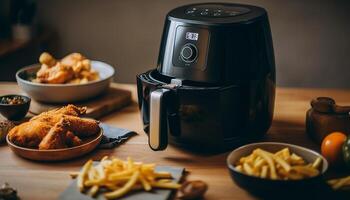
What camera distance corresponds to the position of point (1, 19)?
2.75 meters

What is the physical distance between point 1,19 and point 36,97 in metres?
1.07

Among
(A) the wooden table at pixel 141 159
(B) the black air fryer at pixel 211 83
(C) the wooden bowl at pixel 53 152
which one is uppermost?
(B) the black air fryer at pixel 211 83

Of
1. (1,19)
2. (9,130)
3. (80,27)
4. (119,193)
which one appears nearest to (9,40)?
(1,19)

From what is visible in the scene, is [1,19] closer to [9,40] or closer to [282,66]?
[9,40]

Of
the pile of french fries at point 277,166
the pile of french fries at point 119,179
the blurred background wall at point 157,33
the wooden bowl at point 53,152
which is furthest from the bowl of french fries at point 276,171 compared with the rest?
the blurred background wall at point 157,33

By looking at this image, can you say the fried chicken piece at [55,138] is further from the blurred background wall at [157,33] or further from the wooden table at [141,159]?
the blurred background wall at [157,33]

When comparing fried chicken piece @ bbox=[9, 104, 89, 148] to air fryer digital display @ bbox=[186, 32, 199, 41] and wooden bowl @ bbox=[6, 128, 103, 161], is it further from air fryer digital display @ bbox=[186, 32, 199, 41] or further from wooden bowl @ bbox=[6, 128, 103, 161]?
air fryer digital display @ bbox=[186, 32, 199, 41]

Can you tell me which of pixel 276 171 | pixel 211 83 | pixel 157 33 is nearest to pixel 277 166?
pixel 276 171

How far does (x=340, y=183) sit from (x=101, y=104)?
2.75 feet

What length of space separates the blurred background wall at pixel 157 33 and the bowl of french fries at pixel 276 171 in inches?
55.9

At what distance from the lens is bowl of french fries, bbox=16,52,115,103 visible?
1791 millimetres

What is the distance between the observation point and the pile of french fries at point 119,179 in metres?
1.18

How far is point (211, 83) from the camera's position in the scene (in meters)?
1.39

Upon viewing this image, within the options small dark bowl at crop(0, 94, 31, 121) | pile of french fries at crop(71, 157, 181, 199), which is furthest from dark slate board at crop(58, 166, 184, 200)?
small dark bowl at crop(0, 94, 31, 121)
